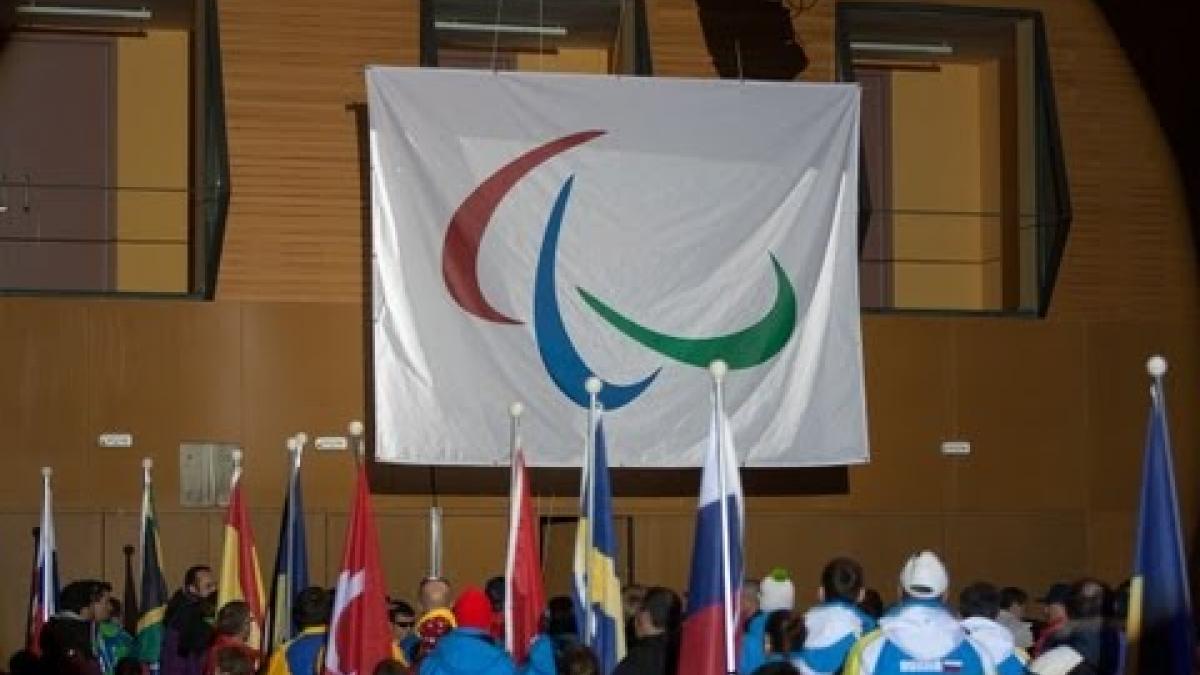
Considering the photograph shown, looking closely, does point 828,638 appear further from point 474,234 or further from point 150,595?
point 474,234

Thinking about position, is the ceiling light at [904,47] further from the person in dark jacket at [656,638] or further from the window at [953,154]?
the person in dark jacket at [656,638]

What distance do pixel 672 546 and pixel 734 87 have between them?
378 centimetres

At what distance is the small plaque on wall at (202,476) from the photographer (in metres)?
19.3

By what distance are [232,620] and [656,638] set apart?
111 inches

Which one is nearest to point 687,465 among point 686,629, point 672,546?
point 672,546

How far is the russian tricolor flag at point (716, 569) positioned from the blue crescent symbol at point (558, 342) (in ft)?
29.3

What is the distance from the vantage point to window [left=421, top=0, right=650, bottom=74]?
67.4 ft

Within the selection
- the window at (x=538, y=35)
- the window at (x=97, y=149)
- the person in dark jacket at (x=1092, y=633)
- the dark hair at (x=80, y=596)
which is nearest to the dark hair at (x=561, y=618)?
the person in dark jacket at (x=1092, y=633)

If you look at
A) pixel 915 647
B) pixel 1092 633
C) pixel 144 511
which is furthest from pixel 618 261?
pixel 915 647

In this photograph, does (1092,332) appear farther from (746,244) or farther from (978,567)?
(746,244)

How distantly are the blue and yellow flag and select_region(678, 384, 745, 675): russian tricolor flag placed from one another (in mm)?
1863

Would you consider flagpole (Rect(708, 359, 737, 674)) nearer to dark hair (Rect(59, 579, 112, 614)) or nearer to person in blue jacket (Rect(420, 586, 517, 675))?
person in blue jacket (Rect(420, 586, 517, 675))

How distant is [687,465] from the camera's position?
758 inches

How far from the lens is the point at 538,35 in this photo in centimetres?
2122
